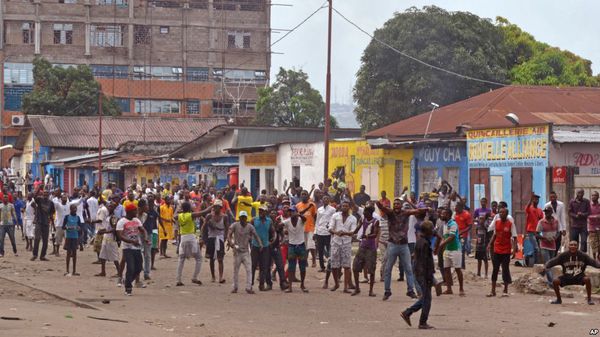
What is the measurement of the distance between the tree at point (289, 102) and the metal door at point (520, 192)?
43.2 m

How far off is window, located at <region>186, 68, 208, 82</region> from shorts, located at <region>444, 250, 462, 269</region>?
82.2m

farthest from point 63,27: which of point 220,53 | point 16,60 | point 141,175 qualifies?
point 141,175

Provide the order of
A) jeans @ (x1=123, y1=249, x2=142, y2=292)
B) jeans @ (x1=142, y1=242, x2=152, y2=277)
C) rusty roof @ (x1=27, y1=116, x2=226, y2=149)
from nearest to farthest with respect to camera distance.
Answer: jeans @ (x1=123, y1=249, x2=142, y2=292), jeans @ (x1=142, y1=242, x2=152, y2=277), rusty roof @ (x1=27, y1=116, x2=226, y2=149)

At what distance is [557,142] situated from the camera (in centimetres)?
2688

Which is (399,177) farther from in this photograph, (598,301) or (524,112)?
(598,301)

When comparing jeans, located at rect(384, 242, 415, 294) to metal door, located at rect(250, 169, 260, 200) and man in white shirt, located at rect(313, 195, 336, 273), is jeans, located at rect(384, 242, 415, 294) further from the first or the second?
metal door, located at rect(250, 169, 260, 200)

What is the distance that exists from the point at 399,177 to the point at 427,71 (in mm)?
19119

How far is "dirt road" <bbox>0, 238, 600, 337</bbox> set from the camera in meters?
15.3

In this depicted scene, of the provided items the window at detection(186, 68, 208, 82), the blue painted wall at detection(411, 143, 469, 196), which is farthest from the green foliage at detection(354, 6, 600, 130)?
the window at detection(186, 68, 208, 82)

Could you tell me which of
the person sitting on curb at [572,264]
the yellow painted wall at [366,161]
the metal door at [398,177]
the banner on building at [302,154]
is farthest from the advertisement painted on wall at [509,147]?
the banner on building at [302,154]

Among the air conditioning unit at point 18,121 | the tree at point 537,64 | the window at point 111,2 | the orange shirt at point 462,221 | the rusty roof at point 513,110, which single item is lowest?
the orange shirt at point 462,221

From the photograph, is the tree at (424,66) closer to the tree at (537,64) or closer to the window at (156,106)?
the tree at (537,64)

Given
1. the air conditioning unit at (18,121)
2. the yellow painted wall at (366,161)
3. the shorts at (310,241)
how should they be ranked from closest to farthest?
the shorts at (310,241) → the yellow painted wall at (366,161) → the air conditioning unit at (18,121)

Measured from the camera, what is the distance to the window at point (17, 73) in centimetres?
9700
